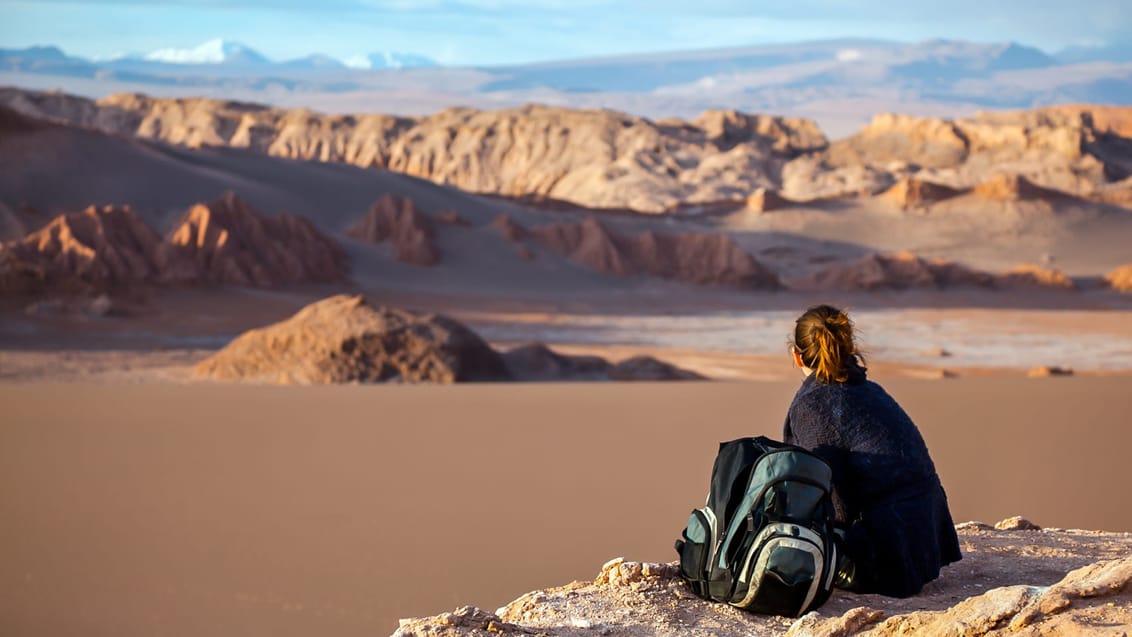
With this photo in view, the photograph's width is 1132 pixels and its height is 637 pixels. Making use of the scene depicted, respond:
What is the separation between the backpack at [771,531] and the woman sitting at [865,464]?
20 centimetres

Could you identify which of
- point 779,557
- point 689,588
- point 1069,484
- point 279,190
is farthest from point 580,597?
point 279,190

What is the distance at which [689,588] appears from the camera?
387 cm

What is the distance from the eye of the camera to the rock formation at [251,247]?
86.7ft

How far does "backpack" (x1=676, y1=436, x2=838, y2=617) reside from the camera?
3.60 m

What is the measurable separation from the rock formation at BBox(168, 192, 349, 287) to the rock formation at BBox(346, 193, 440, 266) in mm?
2430

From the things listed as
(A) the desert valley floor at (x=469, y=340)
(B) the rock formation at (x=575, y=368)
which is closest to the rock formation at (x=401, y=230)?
(A) the desert valley floor at (x=469, y=340)

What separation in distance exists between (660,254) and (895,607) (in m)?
32.5

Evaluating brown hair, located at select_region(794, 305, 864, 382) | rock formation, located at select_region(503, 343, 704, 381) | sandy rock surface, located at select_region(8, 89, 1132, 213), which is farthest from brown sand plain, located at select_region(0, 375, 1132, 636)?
A: sandy rock surface, located at select_region(8, 89, 1132, 213)

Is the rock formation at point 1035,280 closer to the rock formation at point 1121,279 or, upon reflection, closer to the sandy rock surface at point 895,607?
the rock formation at point 1121,279

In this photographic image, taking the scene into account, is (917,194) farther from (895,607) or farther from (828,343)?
(895,607)

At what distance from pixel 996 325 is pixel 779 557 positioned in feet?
81.9

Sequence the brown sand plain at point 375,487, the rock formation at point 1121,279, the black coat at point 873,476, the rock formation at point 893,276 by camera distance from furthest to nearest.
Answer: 1. the rock formation at point 1121,279
2. the rock formation at point 893,276
3. the brown sand plain at point 375,487
4. the black coat at point 873,476

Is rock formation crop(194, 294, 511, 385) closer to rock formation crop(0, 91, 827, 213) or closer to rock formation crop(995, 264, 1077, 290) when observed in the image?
rock formation crop(995, 264, 1077, 290)

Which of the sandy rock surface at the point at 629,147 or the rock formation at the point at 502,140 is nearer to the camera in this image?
the sandy rock surface at the point at 629,147
